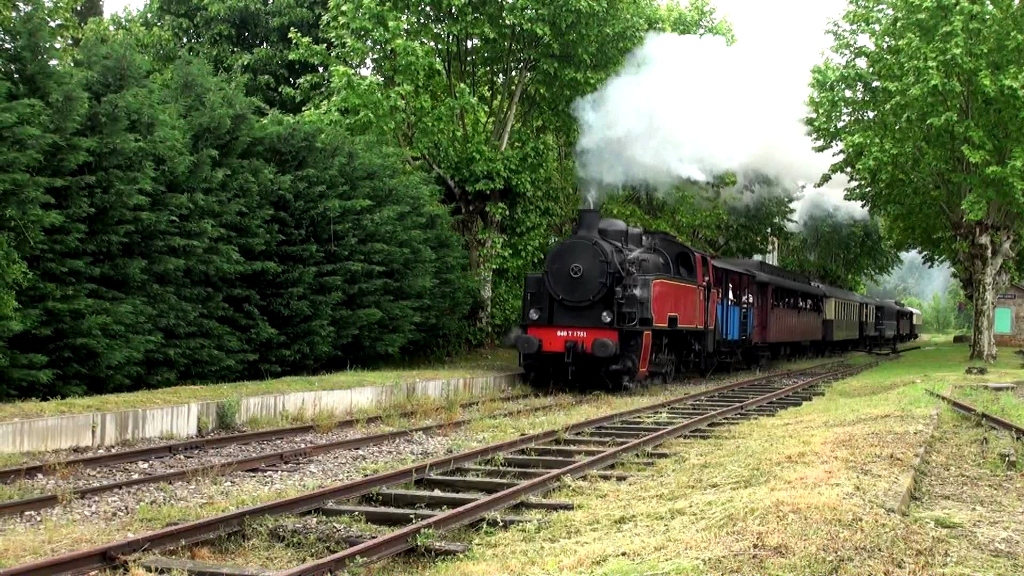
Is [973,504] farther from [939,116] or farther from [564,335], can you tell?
[939,116]

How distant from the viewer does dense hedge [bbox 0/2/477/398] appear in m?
11.3

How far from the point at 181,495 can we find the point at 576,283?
10.6 metres

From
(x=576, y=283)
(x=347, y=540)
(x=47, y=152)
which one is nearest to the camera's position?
(x=347, y=540)

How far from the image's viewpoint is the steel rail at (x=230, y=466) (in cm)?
732

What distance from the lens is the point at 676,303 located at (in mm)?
18734

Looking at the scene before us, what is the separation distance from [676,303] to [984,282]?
43.3 ft

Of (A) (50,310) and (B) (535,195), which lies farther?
(B) (535,195)

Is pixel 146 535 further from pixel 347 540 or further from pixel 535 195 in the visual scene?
pixel 535 195

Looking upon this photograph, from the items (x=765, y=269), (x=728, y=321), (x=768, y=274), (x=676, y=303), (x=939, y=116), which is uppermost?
(x=939, y=116)

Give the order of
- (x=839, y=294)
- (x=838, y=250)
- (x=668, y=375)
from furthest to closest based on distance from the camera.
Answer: (x=838, y=250), (x=839, y=294), (x=668, y=375)

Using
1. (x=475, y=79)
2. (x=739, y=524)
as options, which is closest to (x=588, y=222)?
(x=475, y=79)

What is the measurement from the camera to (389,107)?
70.2 feet

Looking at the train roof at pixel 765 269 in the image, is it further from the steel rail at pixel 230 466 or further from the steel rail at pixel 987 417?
the steel rail at pixel 230 466

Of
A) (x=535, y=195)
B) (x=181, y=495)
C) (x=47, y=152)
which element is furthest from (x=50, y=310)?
(x=535, y=195)
